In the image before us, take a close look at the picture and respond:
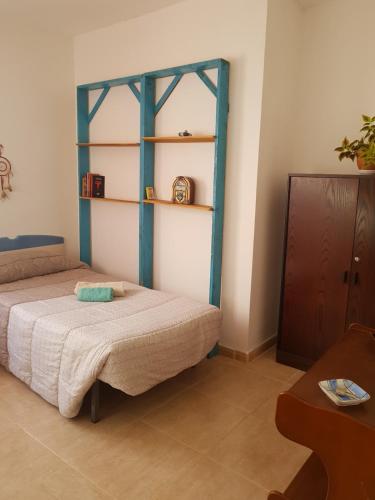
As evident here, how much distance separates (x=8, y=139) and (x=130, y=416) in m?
2.67

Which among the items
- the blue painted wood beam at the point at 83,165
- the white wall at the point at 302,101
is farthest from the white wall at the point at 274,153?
the blue painted wood beam at the point at 83,165

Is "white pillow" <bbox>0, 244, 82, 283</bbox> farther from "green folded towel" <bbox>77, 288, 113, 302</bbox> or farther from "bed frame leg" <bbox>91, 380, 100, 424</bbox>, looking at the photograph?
"bed frame leg" <bbox>91, 380, 100, 424</bbox>

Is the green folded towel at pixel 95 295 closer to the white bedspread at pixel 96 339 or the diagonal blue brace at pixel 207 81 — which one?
the white bedspread at pixel 96 339

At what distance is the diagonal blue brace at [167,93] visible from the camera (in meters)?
3.27

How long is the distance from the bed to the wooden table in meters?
1.07

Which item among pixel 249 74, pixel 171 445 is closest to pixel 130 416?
pixel 171 445

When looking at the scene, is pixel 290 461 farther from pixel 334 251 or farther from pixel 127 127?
pixel 127 127

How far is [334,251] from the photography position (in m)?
2.87

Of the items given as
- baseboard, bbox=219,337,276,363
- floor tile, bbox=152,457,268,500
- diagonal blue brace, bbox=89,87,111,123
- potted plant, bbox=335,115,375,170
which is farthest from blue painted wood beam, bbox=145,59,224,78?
floor tile, bbox=152,457,268,500

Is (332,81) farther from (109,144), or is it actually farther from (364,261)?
(109,144)

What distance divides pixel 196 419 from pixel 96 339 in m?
0.80

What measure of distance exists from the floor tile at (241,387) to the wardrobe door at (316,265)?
0.36 m

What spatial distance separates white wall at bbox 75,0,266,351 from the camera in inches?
115

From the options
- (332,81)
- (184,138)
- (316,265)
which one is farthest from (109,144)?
(316,265)
